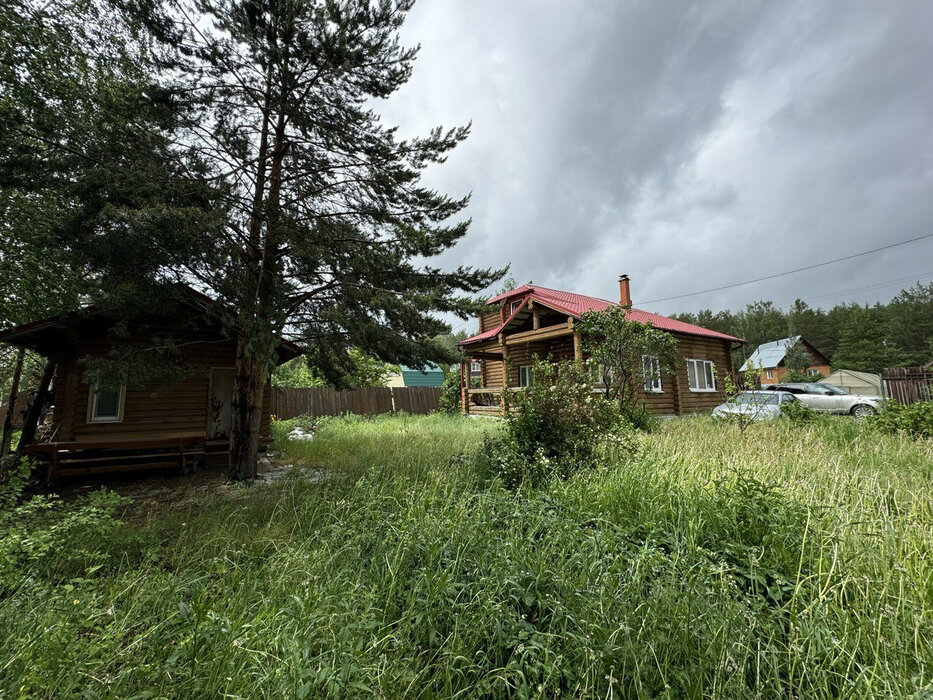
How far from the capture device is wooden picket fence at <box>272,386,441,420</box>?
59.6 feet

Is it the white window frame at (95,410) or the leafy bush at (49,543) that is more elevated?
the white window frame at (95,410)

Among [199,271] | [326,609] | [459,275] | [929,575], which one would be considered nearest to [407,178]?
[459,275]

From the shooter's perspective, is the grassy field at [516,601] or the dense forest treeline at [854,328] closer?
the grassy field at [516,601]

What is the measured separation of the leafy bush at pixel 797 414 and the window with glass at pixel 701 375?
7459 millimetres

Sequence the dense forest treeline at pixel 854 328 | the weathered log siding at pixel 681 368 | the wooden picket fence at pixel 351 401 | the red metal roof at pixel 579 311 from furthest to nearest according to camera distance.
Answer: the dense forest treeline at pixel 854 328
the wooden picket fence at pixel 351 401
the weathered log siding at pixel 681 368
the red metal roof at pixel 579 311

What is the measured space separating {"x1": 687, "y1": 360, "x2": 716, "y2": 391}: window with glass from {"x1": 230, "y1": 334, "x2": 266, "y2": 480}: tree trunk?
58.0ft

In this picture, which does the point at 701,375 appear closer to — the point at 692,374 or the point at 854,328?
the point at 692,374

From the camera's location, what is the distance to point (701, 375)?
18391 mm

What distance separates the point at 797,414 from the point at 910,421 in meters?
2.40

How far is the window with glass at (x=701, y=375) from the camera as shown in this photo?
58.7ft

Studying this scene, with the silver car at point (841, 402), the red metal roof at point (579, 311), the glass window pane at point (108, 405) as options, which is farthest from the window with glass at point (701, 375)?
the glass window pane at point (108, 405)

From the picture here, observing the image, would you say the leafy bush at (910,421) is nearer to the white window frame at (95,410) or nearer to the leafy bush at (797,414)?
the leafy bush at (797,414)

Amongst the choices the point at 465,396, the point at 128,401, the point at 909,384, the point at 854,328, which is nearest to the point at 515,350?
the point at 465,396

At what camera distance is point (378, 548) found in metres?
3.17
